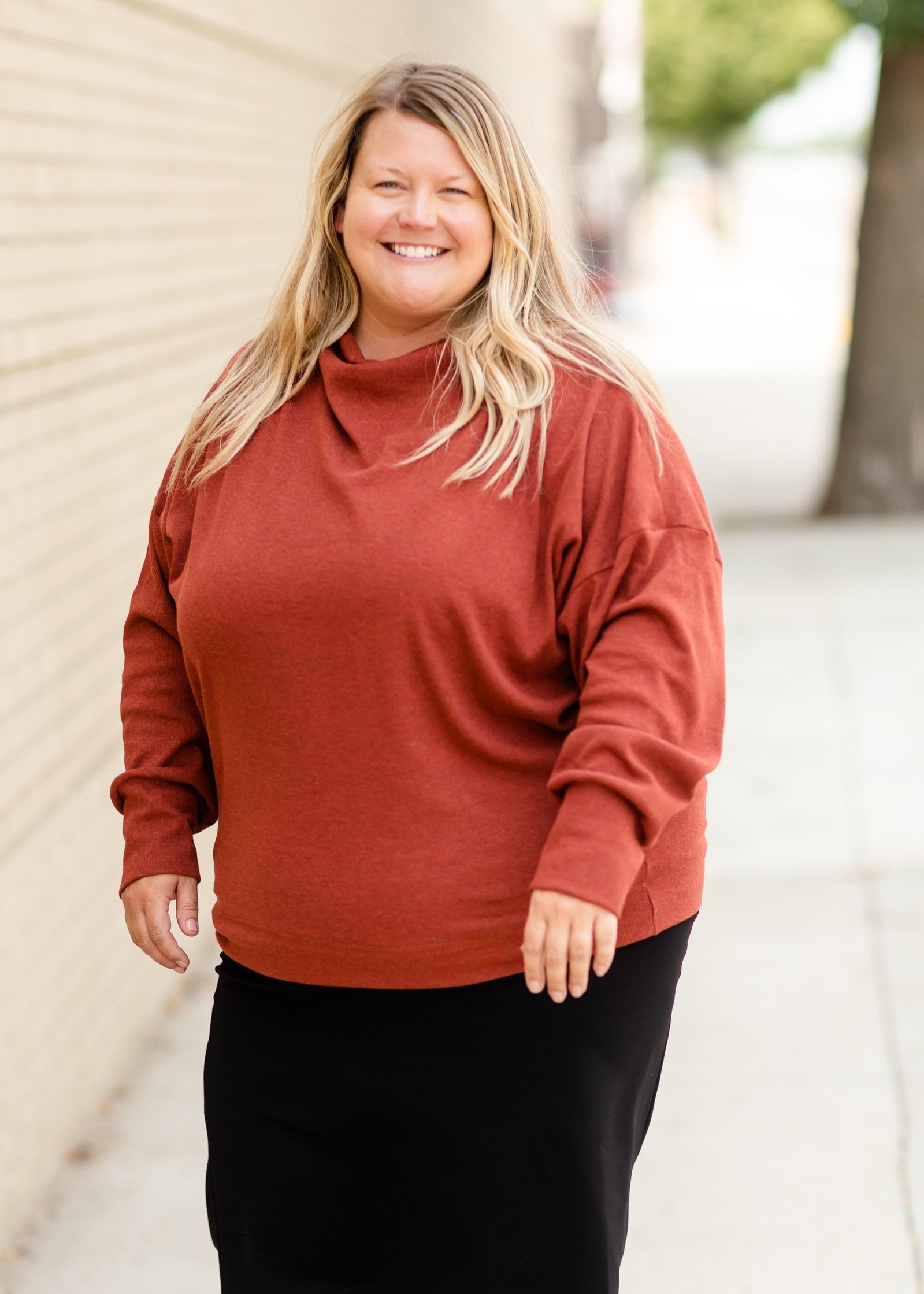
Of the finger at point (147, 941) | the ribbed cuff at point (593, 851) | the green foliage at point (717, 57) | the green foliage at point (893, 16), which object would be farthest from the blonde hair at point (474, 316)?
the green foliage at point (717, 57)

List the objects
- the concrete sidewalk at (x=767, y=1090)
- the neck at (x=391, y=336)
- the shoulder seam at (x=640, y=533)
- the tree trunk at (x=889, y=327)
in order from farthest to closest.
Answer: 1. the tree trunk at (x=889, y=327)
2. the concrete sidewalk at (x=767, y=1090)
3. the neck at (x=391, y=336)
4. the shoulder seam at (x=640, y=533)

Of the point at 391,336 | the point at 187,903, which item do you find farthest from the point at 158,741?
the point at 391,336

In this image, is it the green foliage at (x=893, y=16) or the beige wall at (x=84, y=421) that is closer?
the beige wall at (x=84, y=421)

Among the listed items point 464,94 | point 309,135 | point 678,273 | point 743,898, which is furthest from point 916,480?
point 678,273

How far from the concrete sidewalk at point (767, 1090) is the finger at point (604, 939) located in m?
1.38

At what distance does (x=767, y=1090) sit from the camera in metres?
3.66

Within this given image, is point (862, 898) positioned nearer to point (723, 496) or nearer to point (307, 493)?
point (307, 493)

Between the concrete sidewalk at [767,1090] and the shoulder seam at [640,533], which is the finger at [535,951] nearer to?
the shoulder seam at [640,533]

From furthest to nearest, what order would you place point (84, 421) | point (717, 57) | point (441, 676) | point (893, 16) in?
point (717, 57)
point (893, 16)
point (84, 421)
point (441, 676)

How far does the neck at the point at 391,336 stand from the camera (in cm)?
215

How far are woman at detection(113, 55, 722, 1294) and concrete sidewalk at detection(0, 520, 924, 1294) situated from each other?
1034mm

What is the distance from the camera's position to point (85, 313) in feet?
11.6

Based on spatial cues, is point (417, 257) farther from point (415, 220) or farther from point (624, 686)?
point (624, 686)

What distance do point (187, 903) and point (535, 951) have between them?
23.6 inches
